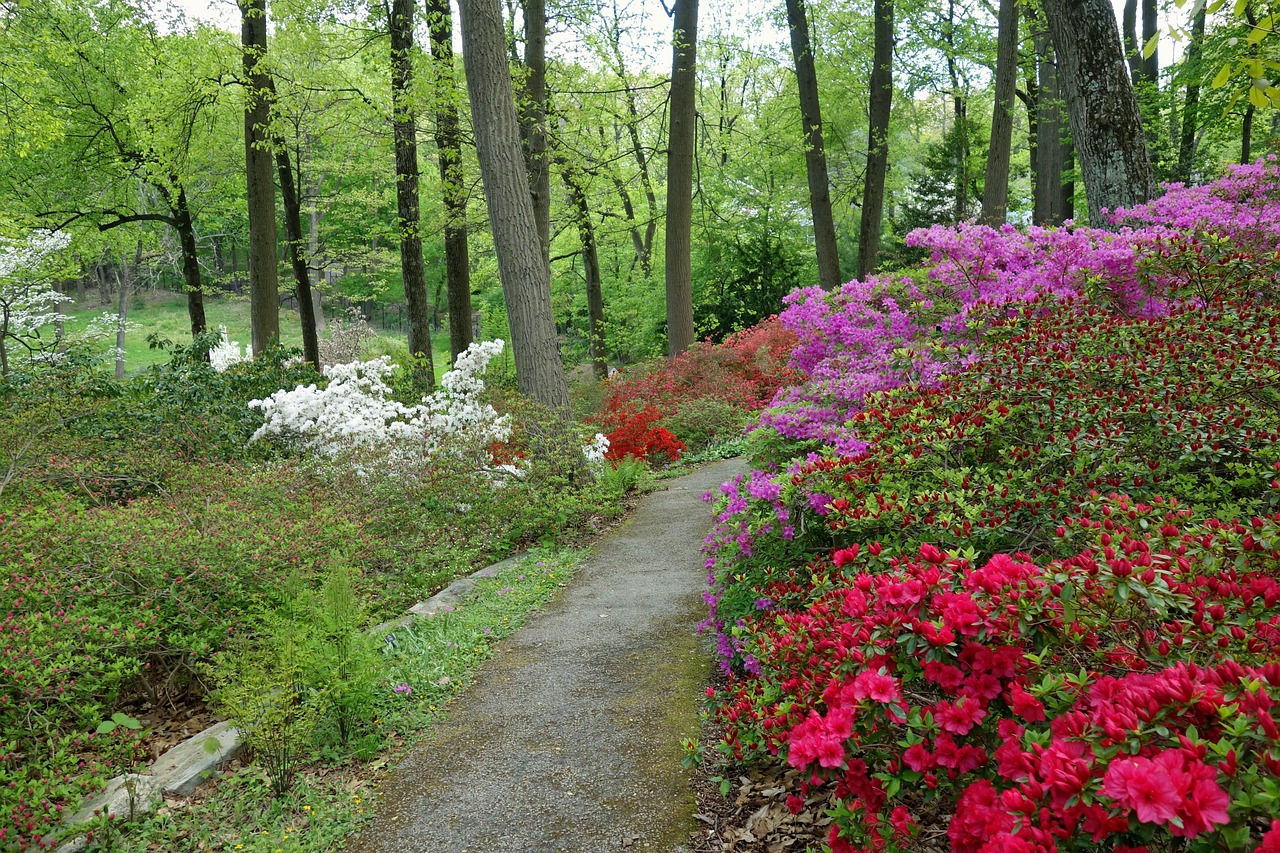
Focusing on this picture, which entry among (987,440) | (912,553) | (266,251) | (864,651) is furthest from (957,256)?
(266,251)

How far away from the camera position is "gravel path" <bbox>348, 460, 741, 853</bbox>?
109 inches

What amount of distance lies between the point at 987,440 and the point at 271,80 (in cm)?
1178

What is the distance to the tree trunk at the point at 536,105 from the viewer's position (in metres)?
10.2

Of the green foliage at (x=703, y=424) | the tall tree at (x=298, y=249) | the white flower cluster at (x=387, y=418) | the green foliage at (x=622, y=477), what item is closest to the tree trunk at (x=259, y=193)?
the tall tree at (x=298, y=249)

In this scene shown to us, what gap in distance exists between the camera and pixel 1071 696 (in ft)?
4.96

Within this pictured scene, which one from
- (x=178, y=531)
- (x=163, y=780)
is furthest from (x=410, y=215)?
(x=163, y=780)

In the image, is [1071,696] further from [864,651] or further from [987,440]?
[987,440]

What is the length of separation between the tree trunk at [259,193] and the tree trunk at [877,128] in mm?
9084

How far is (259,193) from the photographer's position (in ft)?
35.4

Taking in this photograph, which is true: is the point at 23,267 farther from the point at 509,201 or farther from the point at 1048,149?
the point at 1048,149

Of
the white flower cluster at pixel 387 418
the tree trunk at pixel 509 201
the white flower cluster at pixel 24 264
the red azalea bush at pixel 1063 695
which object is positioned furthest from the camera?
the white flower cluster at pixel 24 264

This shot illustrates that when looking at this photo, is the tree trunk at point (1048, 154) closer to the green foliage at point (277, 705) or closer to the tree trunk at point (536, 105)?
the tree trunk at point (536, 105)

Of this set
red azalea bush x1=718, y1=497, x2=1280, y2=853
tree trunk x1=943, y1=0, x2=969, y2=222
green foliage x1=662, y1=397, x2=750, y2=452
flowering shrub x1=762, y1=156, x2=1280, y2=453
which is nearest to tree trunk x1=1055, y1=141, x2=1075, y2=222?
tree trunk x1=943, y1=0, x2=969, y2=222

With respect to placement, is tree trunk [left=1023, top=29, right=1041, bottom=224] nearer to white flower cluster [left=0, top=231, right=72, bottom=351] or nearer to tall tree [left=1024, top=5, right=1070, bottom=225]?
tall tree [left=1024, top=5, right=1070, bottom=225]
